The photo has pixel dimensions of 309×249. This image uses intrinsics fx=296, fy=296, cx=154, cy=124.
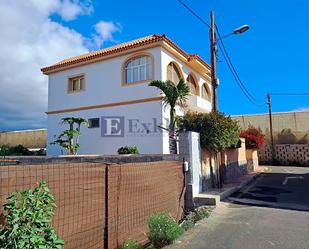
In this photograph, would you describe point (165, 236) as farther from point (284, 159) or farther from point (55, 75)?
point (284, 159)

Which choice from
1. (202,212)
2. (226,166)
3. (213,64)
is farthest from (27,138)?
(202,212)

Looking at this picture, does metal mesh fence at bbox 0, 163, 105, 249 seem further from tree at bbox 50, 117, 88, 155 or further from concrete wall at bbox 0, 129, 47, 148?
concrete wall at bbox 0, 129, 47, 148

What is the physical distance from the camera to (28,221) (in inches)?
120

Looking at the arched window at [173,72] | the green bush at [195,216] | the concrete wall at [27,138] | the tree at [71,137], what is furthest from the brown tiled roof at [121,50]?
the concrete wall at [27,138]

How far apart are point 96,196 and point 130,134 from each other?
38.3 feet

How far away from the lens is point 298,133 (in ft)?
101

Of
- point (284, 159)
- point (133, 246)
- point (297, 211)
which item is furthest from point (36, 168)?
point (284, 159)

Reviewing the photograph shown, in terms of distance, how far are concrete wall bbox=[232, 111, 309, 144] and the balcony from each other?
1293 centimetres

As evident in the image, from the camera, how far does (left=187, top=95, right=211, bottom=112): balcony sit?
18.6 metres

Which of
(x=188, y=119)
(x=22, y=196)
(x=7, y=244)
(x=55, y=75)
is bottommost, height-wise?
(x=7, y=244)

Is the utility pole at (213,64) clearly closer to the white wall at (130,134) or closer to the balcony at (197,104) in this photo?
the white wall at (130,134)

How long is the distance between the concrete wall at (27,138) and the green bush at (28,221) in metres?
35.2

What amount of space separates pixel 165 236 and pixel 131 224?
702mm

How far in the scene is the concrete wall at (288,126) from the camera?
30.6 metres
